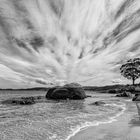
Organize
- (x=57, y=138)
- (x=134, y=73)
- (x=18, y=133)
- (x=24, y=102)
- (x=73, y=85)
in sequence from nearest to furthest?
1. (x=57, y=138)
2. (x=18, y=133)
3. (x=24, y=102)
4. (x=73, y=85)
5. (x=134, y=73)

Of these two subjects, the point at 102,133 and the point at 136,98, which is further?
the point at 136,98

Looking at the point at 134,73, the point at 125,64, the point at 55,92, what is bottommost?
the point at 55,92

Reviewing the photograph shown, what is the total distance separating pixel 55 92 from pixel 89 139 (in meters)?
27.2

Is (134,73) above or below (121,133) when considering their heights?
above

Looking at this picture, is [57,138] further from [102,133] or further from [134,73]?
[134,73]

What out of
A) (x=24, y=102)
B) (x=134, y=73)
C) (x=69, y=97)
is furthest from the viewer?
(x=134, y=73)

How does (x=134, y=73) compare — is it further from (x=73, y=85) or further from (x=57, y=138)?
(x=57, y=138)

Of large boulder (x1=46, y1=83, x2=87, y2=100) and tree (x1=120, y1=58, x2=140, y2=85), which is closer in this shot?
large boulder (x1=46, y1=83, x2=87, y2=100)

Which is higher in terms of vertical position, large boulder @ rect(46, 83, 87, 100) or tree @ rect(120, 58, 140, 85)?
tree @ rect(120, 58, 140, 85)

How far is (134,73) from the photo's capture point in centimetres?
5634

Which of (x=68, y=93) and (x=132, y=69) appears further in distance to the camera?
(x=132, y=69)

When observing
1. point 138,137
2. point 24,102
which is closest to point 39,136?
point 138,137

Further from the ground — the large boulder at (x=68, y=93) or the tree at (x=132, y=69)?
the tree at (x=132, y=69)

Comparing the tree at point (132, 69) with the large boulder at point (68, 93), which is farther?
the tree at point (132, 69)
